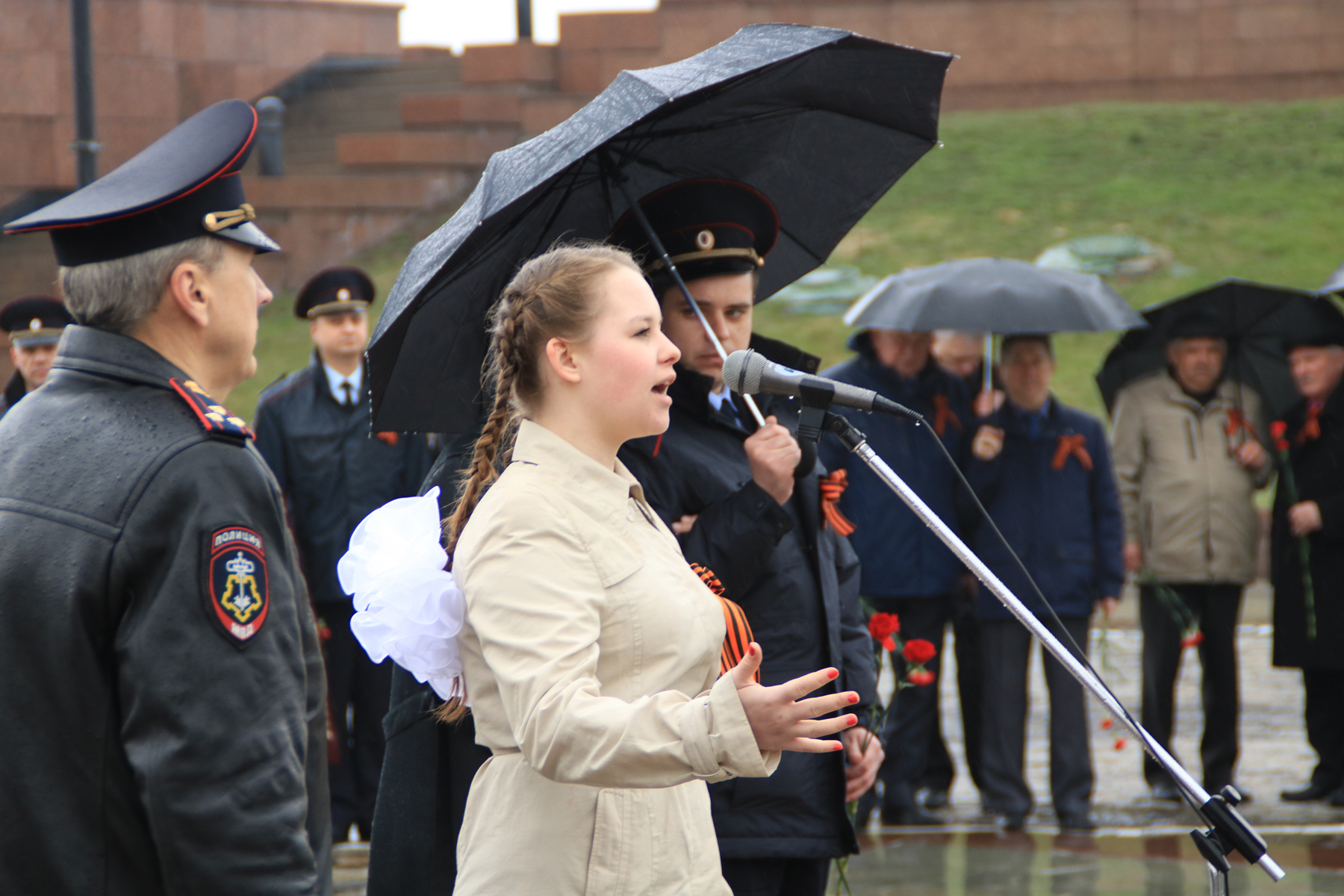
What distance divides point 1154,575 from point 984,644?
947mm

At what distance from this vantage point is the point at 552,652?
75.4 inches

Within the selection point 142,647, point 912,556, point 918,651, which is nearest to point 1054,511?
point 912,556

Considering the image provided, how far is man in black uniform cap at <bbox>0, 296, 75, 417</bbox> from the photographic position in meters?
6.16

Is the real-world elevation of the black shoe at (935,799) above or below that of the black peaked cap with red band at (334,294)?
below

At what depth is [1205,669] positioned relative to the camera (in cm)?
669

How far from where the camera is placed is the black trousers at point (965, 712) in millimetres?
6715

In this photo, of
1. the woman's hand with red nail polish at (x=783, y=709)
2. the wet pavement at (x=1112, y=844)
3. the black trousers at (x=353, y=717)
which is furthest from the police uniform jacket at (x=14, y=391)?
the woman's hand with red nail polish at (x=783, y=709)

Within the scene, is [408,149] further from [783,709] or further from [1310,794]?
[783,709]

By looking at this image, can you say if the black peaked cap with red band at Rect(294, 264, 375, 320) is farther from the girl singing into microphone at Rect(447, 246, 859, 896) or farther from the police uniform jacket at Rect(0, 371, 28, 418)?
the girl singing into microphone at Rect(447, 246, 859, 896)

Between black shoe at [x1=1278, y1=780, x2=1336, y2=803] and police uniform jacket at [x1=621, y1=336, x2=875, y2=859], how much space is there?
4.19 metres

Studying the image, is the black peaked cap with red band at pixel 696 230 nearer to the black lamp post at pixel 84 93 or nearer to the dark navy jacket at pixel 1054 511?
the dark navy jacket at pixel 1054 511

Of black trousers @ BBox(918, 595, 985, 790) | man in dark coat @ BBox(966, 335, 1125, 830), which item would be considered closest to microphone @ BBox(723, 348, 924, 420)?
man in dark coat @ BBox(966, 335, 1125, 830)

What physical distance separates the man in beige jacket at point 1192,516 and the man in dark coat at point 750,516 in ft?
13.0

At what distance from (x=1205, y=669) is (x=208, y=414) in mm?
5703
